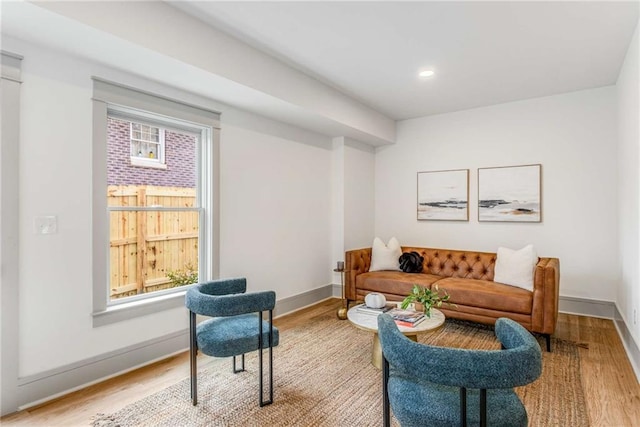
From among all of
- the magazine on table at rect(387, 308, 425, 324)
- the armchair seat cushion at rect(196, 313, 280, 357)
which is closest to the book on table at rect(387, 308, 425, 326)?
the magazine on table at rect(387, 308, 425, 324)

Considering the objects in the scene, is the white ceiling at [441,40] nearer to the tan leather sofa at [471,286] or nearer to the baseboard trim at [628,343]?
the tan leather sofa at [471,286]

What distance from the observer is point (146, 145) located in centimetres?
303

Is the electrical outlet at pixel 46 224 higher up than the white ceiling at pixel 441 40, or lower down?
lower down

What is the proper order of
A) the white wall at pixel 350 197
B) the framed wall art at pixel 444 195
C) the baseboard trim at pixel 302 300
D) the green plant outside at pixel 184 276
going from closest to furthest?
the green plant outside at pixel 184 276, the baseboard trim at pixel 302 300, the framed wall art at pixel 444 195, the white wall at pixel 350 197

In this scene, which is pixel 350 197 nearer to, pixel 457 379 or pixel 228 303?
pixel 228 303

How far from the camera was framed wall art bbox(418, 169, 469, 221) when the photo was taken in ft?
16.1

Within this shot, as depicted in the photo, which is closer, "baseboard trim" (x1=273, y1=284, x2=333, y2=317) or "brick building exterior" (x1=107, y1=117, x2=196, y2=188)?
"brick building exterior" (x1=107, y1=117, x2=196, y2=188)

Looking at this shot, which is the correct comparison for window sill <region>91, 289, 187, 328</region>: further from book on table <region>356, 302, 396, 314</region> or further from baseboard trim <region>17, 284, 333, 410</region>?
book on table <region>356, 302, 396, 314</region>

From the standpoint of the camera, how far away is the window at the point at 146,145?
294cm

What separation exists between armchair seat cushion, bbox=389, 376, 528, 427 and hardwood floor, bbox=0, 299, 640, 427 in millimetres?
1197

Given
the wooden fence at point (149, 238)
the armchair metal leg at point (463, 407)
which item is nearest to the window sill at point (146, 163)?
the wooden fence at point (149, 238)

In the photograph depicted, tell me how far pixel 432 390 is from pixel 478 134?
4.19 metres

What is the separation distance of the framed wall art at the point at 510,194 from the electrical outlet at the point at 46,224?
478 cm

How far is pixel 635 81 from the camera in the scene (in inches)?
108
